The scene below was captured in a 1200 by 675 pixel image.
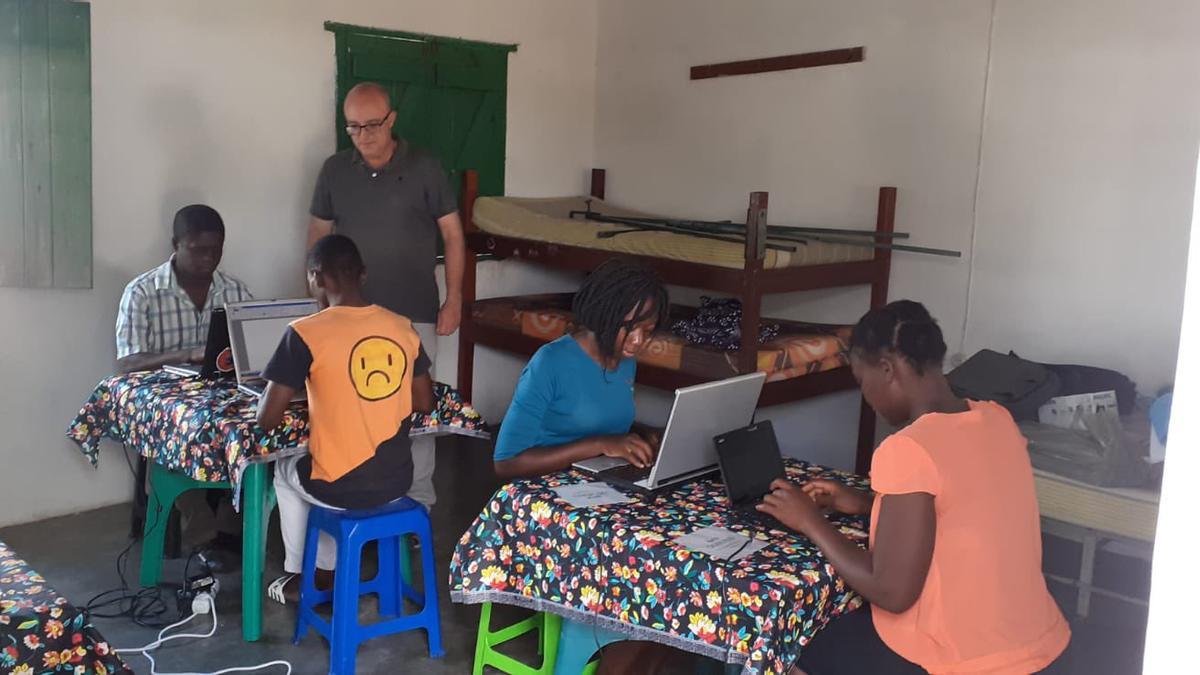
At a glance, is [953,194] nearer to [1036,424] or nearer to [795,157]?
[795,157]

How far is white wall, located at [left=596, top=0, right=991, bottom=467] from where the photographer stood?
4020 millimetres

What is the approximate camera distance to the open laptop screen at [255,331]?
2975mm

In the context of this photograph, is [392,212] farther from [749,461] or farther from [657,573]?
[657,573]

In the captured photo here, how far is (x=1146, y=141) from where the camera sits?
348 centimetres

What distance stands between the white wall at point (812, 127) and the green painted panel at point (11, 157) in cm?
282

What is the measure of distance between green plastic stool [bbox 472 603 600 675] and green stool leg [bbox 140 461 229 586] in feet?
2.87

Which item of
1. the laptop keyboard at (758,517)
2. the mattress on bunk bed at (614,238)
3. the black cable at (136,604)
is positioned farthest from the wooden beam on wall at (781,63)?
the black cable at (136,604)

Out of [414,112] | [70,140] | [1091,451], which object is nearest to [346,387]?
[70,140]

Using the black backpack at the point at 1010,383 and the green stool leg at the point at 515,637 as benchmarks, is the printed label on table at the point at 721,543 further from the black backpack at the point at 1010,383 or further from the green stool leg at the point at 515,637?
the black backpack at the point at 1010,383

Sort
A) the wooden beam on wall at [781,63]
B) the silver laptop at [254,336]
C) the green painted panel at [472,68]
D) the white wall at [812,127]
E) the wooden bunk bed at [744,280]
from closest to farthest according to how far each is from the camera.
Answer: the silver laptop at [254,336]
the wooden bunk bed at [744,280]
the white wall at [812,127]
the wooden beam on wall at [781,63]
the green painted panel at [472,68]

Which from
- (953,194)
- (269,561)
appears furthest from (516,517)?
(953,194)

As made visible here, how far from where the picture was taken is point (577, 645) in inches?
87.9

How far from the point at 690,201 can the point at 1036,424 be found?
2240 mm

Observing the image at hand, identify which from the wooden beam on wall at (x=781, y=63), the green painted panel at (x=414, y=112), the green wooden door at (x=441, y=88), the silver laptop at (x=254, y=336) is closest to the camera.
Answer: the silver laptop at (x=254, y=336)
